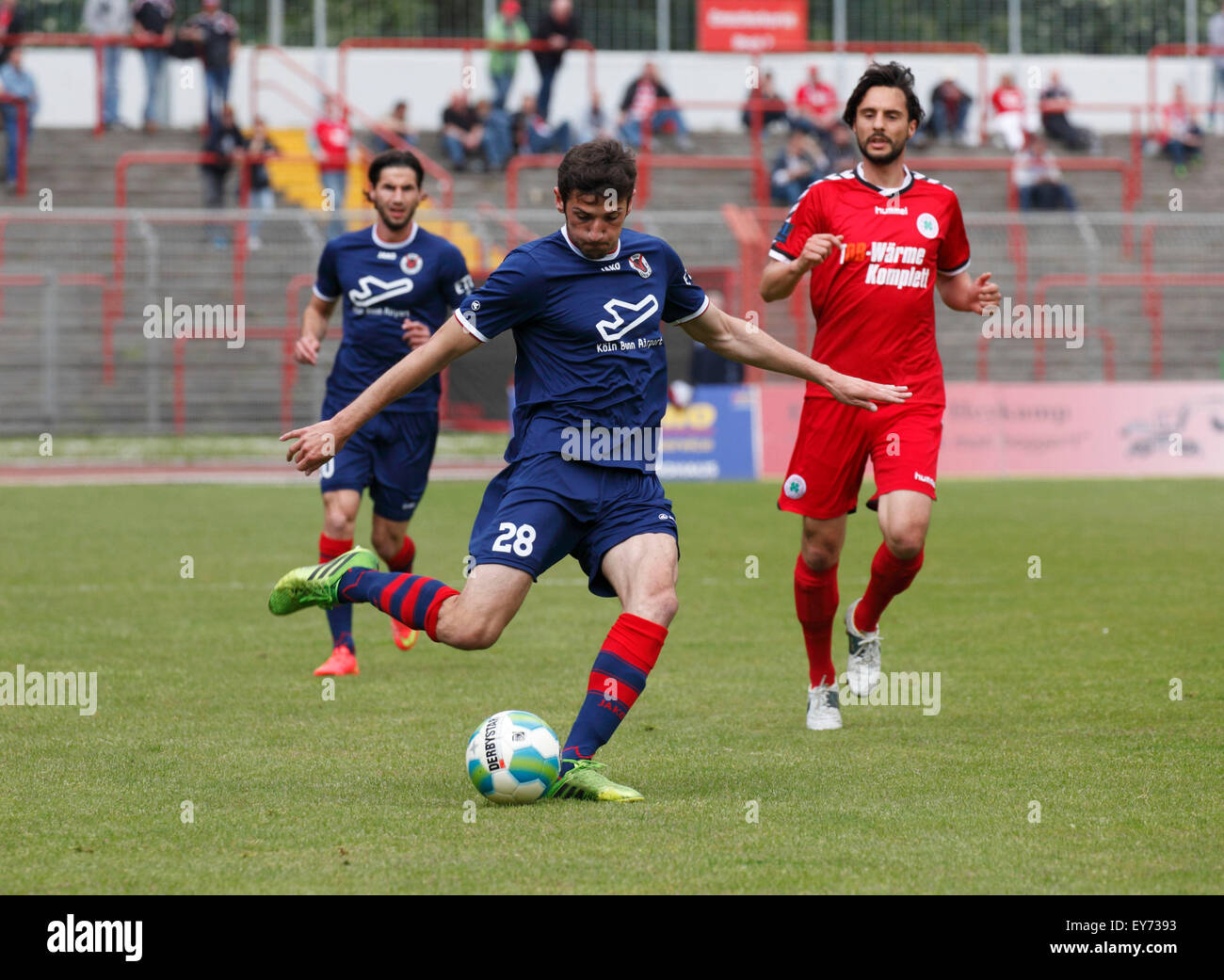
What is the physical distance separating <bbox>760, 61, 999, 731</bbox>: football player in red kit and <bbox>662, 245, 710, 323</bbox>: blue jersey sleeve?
3.02ft

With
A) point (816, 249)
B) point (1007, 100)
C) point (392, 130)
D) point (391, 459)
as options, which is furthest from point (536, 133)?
point (816, 249)

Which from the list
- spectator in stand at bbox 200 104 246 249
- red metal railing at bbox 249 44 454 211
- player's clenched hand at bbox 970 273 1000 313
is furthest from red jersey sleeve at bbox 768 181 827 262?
red metal railing at bbox 249 44 454 211

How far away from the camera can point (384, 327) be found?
901cm

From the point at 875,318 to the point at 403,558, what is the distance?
334 centimetres

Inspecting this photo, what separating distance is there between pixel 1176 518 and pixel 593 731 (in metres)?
11.7

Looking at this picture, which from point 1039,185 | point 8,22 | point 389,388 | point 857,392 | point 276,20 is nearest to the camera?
point 389,388

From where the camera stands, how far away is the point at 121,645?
925 centimetres

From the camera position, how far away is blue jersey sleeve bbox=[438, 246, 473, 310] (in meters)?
8.98

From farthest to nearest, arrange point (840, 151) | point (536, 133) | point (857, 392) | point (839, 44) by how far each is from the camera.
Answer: point (839, 44) < point (536, 133) < point (840, 151) < point (857, 392)

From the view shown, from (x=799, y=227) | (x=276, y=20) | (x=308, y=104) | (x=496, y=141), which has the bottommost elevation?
(x=799, y=227)

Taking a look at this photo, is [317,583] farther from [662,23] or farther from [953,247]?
[662,23]

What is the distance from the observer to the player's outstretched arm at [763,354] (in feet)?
20.3
